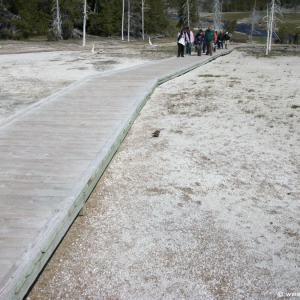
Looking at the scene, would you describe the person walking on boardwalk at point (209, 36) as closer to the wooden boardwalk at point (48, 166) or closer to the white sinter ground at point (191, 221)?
the wooden boardwalk at point (48, 166)

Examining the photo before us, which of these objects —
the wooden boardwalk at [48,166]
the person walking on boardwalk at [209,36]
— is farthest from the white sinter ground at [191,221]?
the person walking on boardwalk at [209,36]

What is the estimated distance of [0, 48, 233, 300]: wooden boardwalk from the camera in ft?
10.6

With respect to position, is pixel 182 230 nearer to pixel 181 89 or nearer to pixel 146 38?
pixel 181 89

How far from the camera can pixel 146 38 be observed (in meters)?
60.5

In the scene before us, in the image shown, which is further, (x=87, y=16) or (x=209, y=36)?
(x=87, y=16)

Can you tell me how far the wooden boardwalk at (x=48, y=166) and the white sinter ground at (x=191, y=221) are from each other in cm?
34

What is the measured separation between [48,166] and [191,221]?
208cm

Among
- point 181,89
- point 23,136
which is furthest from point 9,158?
point 181,89

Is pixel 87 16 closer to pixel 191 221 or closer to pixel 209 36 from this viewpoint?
pixel 209 36

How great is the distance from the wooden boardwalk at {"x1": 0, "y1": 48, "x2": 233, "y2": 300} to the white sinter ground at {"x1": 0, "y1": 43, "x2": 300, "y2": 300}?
34 cm

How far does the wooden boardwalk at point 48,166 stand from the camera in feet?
10.6

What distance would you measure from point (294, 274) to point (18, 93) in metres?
10.6

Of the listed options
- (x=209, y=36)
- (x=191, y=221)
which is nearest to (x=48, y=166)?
(x=191, y=221)

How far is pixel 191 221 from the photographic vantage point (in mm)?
4367
